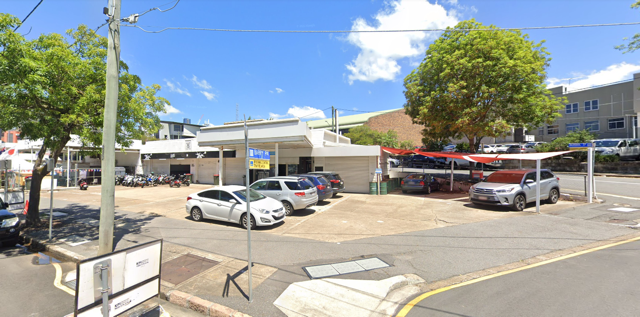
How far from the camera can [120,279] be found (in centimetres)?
371

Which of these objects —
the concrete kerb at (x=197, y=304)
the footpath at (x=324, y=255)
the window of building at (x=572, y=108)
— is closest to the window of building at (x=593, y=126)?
the window of building at (x=572, y=108)

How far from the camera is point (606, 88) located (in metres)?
34.3

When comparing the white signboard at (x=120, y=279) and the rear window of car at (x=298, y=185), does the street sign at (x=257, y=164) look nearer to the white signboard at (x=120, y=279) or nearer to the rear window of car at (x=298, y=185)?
the white signboard at (x=120, y=279)

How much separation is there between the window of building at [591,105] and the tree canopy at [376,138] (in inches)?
876

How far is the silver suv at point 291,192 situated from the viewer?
1173 cm

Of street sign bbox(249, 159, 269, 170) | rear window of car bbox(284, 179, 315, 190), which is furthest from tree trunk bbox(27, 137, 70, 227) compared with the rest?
rear window of car bbox(284, 179, 315, 190)

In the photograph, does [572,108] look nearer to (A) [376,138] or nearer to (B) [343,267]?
(A) [376,138]

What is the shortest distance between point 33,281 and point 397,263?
763 centimetres

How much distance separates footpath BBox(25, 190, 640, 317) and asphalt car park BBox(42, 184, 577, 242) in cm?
62

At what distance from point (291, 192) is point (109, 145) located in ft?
21.9

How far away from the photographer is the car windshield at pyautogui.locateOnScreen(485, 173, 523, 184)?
12.7 meters

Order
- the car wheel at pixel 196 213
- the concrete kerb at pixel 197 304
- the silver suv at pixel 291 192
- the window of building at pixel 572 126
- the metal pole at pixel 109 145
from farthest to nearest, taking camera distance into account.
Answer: the window of building at pixel 572 126, the silver suv at pixel 291 192, the car wheel at pixel 196 213, the metal pole at pixel 109 145, the concrete kerb at pixel 197 304

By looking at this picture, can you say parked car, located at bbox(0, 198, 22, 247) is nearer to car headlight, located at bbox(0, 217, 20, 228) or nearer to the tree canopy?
car headlight, located at bbox(0, 217, 20, 228)

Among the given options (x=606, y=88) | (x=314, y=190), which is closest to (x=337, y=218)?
(x=314, y=190)
